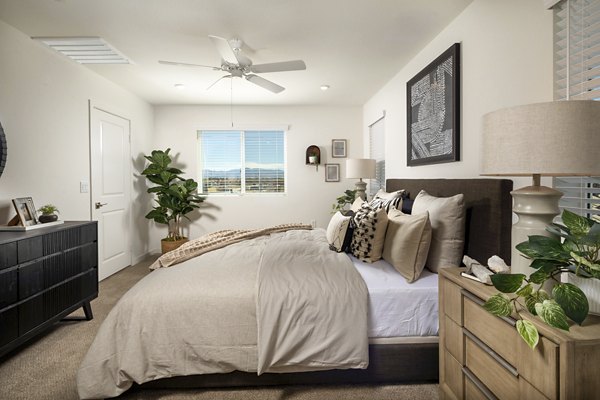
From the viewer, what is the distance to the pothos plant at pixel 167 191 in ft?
16.5

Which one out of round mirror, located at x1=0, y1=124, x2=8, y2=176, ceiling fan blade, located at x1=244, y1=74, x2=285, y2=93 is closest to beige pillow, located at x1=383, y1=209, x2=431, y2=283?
ceiling fan blade, located at x1=244, y1=74, x2=285, y2=93

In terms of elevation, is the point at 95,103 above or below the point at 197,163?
above

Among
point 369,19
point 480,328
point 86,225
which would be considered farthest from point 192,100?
point 480,328

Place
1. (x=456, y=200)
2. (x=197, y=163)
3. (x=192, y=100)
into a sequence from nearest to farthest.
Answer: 1. (x=456, y=200)
2. (x=192, y=100)
3. (x=197, y=163)

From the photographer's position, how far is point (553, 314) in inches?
36.1

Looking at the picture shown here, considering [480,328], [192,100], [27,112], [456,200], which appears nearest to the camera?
[480,328]

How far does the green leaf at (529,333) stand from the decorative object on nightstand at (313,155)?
15.4ft

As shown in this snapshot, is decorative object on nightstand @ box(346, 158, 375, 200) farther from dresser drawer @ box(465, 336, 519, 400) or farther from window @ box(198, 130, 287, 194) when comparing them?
dresser drawer @ box(465, 336, 519, 400)

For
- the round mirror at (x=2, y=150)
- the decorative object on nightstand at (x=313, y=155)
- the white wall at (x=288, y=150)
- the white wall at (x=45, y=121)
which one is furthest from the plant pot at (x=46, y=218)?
the decorative object on nightstand at (x=313, y=155)

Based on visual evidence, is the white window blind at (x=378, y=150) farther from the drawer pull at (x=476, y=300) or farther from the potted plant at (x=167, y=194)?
the drawer pull at (x=476, y=300)

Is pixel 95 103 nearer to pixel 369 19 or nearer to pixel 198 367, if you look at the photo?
pixel 369 19

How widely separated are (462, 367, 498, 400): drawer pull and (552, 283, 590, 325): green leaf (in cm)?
52

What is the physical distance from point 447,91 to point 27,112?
361 cm

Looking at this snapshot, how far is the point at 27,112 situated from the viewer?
2893mm
